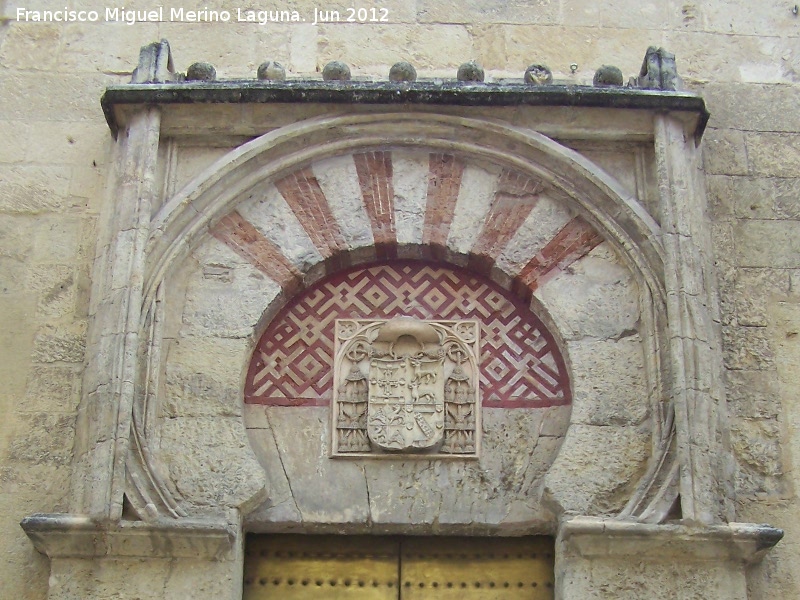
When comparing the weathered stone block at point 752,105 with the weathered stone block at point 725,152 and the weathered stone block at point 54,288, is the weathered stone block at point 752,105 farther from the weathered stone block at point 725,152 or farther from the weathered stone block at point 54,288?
the weathered stone block at point 54,288

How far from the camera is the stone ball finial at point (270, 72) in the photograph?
207 inches

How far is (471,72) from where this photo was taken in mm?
5230

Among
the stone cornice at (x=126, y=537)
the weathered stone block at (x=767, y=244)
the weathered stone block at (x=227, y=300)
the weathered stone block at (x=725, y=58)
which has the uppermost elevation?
the weathered stone block at (x=725, y=58)

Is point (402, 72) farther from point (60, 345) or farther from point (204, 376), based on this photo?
point (60, 345)

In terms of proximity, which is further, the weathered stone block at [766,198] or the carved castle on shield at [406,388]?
the weathered stone block at [766,198]

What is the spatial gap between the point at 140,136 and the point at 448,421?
5.47 feet

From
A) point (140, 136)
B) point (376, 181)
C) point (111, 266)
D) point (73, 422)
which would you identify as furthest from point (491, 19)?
point (73, 422)

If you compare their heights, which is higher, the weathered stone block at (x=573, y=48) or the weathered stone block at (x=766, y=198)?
the weathered stone block at (x=573, y=48)

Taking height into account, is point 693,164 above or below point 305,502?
above

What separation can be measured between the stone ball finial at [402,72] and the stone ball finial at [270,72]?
453 millimetres

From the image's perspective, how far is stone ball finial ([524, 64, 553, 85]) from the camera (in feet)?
17.3

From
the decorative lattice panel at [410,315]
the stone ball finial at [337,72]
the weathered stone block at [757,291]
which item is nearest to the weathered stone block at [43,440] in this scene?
the decorative lattice panel at [410,315]

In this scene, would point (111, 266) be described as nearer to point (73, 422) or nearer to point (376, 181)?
point (73, 422)

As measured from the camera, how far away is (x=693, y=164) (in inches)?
204
